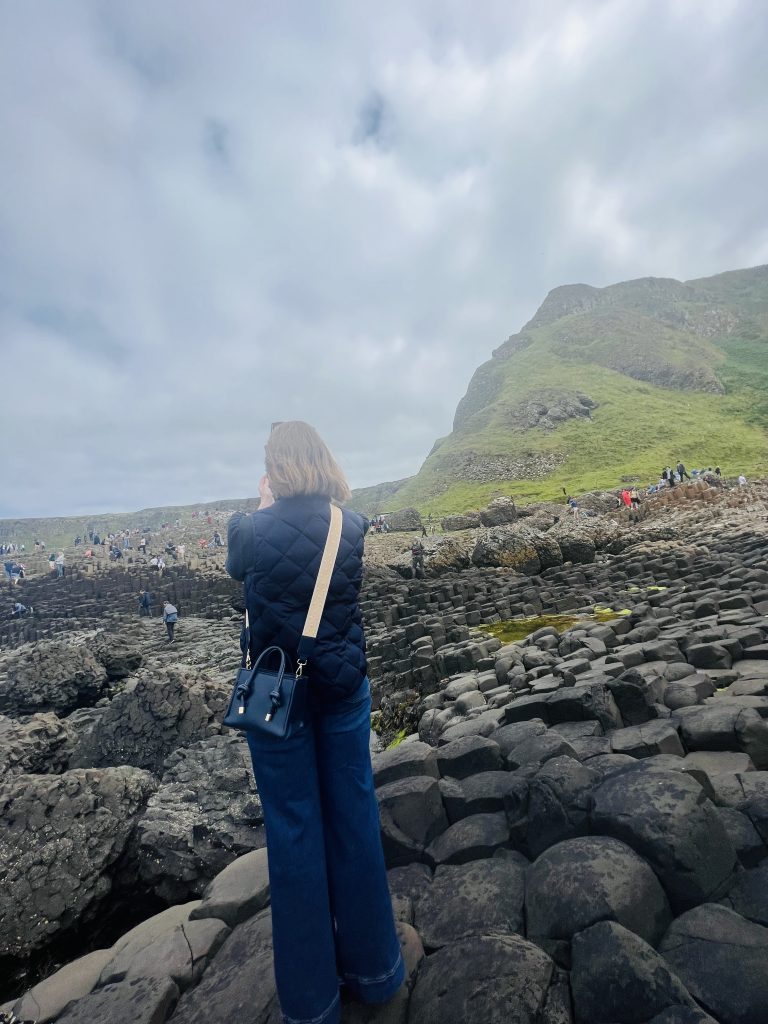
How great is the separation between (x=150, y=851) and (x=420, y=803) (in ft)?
8.58

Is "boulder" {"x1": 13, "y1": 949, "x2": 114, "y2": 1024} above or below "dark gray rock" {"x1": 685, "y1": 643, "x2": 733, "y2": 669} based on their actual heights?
below

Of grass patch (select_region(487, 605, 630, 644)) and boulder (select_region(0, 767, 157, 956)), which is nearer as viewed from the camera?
boulder (select_region(0, 767, 157, 956))

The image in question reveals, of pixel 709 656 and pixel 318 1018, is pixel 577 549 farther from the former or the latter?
pixel 318 1018

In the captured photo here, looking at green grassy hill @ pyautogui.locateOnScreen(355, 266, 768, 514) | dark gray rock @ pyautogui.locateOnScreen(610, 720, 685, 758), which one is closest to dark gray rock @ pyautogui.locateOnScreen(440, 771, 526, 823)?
dark gray rock @ pyautogui.locateOnScreen(610, 720, 685, 758)

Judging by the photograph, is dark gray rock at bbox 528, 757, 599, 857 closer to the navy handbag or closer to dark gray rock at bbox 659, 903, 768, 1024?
dark gray rock at bbox 659, 903, 768, 1024

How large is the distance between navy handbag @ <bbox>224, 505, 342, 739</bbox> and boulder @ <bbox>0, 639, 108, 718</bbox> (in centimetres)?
1252

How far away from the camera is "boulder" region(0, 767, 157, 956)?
4164mm

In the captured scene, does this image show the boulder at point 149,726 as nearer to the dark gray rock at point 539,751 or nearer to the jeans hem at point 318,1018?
the dark gray rock at point 539,751

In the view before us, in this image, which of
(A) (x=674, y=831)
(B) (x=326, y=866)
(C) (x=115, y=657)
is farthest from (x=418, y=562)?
(B) (x=326, y=866)

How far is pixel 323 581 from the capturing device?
2.43 m

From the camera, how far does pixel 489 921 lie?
2863 millimetres

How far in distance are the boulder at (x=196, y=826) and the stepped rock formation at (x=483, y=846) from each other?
0.06 feet

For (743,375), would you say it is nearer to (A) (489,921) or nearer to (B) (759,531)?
(B) (759,531)

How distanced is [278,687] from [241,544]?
69cm
